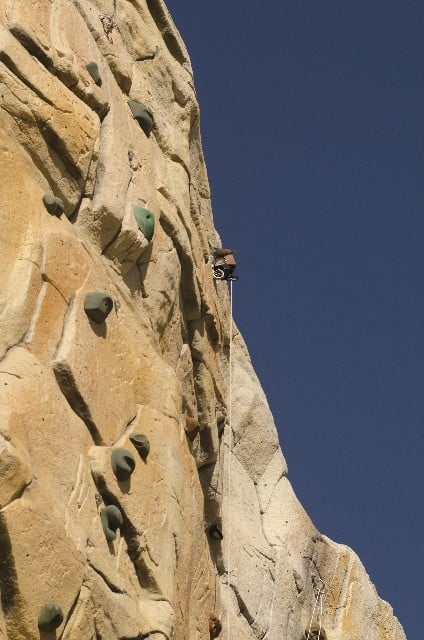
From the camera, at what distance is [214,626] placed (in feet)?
39.3

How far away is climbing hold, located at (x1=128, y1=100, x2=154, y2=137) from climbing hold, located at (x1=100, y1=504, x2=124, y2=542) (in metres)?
3.65

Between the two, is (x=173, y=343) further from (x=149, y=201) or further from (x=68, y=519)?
(x=68, y=519)

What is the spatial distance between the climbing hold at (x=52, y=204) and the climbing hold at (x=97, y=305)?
25.2 inches

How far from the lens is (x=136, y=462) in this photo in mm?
10383

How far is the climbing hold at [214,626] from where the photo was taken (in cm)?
1194

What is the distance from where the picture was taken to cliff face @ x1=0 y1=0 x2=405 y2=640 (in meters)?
9.22

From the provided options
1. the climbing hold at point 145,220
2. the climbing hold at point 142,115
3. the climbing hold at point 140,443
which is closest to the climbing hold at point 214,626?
the climbing hold at point 140,443

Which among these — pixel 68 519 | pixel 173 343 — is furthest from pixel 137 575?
pixel 173 343

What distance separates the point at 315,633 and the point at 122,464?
18.7 ft

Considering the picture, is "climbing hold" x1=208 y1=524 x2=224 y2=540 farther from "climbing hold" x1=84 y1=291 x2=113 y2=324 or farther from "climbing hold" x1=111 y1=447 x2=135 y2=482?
"climbing hold" x1=84 y1=291 x2=113 y2=324

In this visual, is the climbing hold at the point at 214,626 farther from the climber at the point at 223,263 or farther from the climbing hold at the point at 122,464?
the climber at the point at 223,263

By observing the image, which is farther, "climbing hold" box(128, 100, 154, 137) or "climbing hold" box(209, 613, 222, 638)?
"climbing hold" box(128, 100, 154, 137)

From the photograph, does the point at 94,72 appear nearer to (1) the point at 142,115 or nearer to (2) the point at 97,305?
(1) the point at 142,115

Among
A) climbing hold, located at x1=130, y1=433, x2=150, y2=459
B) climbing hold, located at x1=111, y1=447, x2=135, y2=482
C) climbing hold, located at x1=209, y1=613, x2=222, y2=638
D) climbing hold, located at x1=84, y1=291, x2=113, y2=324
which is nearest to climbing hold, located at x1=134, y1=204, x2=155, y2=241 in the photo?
climbing hold, located at x1=84, y1=291, x2=113, y2=324
